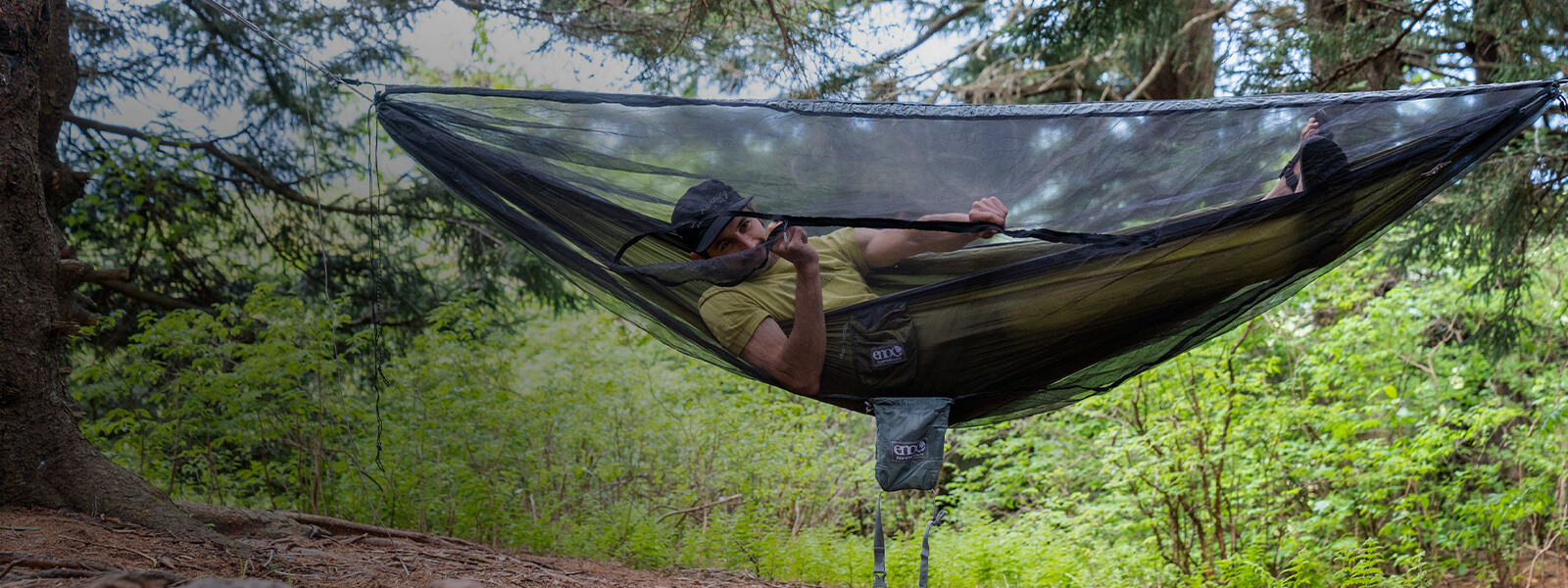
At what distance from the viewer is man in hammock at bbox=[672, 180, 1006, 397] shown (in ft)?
5.54

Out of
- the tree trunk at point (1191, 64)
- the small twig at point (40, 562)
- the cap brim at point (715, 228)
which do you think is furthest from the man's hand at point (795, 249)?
the tree trunk at point (1191, 64)

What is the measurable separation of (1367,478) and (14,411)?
466 cm

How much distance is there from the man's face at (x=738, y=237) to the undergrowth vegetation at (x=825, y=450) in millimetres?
1775

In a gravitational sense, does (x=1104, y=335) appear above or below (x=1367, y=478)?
above

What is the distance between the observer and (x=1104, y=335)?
5.97 feet

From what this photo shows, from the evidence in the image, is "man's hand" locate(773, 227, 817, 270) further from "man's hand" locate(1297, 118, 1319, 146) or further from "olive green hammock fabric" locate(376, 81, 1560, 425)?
"man's hand" locate(1297, 118, 1319, 146)

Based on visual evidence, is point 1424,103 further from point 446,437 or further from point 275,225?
point 275,225

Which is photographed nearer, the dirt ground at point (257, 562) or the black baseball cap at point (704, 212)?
the dirt ground at point (257, 562)

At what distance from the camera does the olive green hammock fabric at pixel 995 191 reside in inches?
66.0

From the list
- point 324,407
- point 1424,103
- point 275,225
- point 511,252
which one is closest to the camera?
point 1424,103

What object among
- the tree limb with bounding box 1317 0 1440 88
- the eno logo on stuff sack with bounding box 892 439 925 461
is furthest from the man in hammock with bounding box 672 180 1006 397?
the tree limb with bounding box 1317 0 1440 88

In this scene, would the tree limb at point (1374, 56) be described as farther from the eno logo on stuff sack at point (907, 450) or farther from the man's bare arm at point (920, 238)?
the eno logo on stuff sack at point (907, 450)

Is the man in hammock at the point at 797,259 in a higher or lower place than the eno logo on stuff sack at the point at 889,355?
higher

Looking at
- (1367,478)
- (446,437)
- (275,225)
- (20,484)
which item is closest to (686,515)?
(446,437)
